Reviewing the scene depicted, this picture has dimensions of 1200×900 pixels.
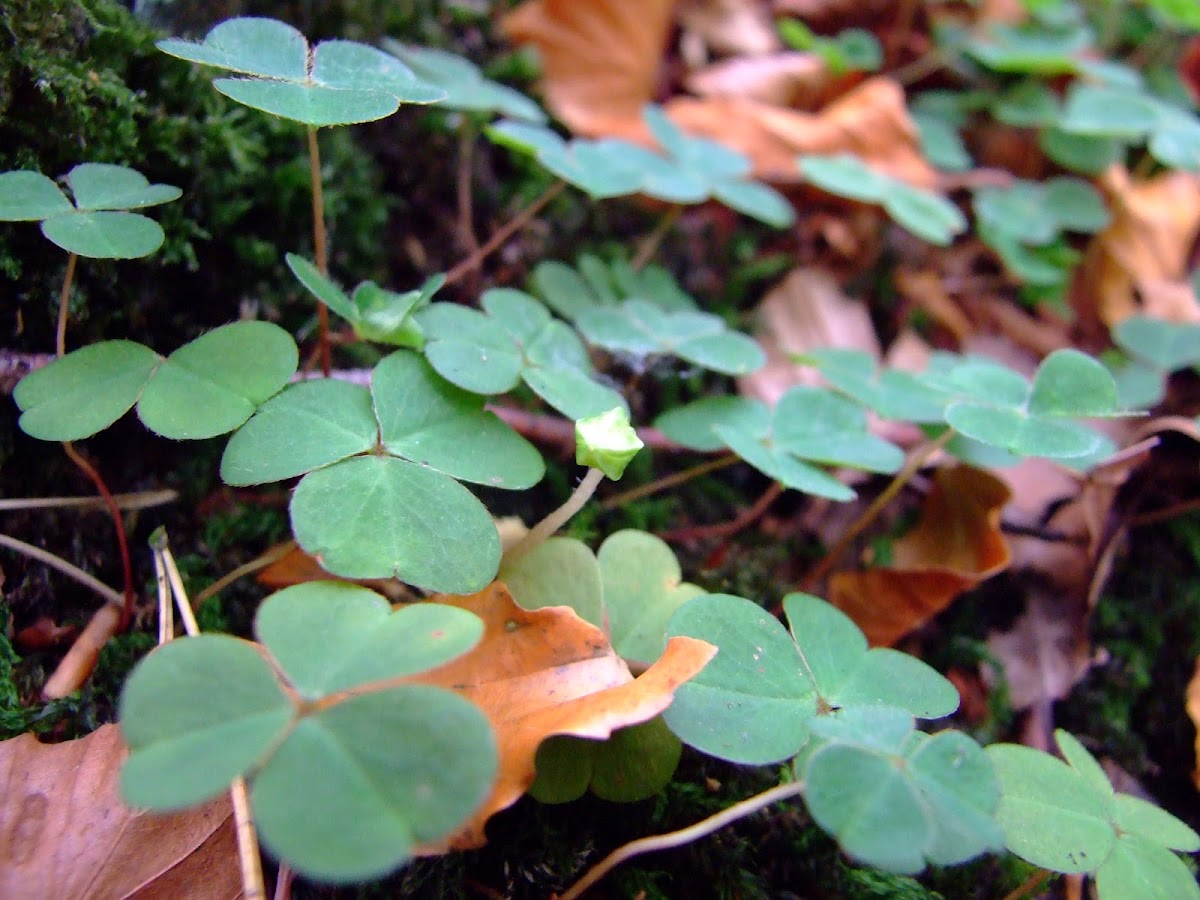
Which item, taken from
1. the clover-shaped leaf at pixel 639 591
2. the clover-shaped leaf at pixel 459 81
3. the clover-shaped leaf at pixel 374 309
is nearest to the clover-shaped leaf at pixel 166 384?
the clover-shaped leaf at pixel 374 309

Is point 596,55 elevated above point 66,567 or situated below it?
above

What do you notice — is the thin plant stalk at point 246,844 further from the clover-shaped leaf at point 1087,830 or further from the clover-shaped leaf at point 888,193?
the clover-shaped leaf at point 888,193

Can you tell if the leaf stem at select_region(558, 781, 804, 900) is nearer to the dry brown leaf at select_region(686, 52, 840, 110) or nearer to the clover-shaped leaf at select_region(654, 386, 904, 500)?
the clover-shaped leaf at select_region(654, 386, 904, 500)

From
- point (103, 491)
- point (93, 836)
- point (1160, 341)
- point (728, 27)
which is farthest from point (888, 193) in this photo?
point (93, 836)

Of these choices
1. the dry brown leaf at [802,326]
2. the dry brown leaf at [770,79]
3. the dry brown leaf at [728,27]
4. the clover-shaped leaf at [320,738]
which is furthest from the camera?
the dry brown leaf at [728,27]

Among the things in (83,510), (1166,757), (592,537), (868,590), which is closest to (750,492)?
(868,590)

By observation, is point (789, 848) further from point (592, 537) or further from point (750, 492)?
point (750, 492)

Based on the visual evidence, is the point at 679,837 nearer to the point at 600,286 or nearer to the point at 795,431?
the point at 795,431
